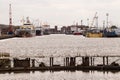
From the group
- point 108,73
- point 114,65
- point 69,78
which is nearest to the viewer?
point 69,78

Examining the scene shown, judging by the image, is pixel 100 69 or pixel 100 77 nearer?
pixel 100 77

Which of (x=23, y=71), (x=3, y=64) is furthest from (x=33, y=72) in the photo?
(x=3, y=64)

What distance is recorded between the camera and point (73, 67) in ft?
212

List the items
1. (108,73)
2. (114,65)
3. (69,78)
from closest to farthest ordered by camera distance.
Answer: (69,78)
(108,73)
(114,65)

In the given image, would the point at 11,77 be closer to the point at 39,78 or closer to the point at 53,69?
the point at 39,78

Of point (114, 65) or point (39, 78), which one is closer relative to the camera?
point (39, 78)

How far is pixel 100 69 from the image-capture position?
2518 inches

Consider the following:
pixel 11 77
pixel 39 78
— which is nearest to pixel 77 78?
pixel 39 78

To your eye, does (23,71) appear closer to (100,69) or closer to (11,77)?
(11,77)

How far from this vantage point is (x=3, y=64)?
2566 inches

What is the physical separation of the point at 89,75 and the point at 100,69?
4.91 m

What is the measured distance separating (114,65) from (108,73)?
427cm

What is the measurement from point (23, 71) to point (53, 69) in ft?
15.3

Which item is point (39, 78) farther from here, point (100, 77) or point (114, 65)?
point (114, 65)
